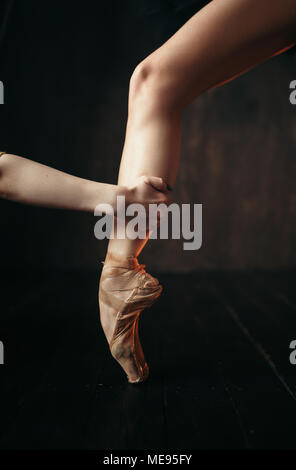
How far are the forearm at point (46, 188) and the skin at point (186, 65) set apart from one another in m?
0.08

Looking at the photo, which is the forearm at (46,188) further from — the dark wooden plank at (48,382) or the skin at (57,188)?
the dark wooden plank at (48,382)

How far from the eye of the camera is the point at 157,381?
2.42ft

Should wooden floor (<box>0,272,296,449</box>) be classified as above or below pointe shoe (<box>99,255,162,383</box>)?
below

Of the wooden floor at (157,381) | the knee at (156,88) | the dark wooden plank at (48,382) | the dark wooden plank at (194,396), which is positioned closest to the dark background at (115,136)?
the wooden floor at (157,381)

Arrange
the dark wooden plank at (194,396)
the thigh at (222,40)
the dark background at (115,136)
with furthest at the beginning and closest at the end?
the dark background at (115,136) → the thigh at (222,40) → the dark wooden plank at (194,396)

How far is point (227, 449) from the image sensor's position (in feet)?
1.69

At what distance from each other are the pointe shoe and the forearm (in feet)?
0.41

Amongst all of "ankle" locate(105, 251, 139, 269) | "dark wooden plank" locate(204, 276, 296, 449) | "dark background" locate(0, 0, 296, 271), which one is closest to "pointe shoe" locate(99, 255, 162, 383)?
"ankle" locate(105, 251, 139, 269)

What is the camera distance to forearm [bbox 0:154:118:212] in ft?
1.90

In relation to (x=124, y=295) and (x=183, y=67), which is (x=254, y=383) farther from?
(x=183, y=67)

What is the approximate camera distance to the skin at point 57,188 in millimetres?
580

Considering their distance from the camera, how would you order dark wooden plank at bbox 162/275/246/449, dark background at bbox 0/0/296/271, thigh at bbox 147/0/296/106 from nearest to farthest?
dark wooden plank at bbox 162/275/246/449, thigh at bbox 147/0/296/106, dark background at bbox 0/0/296/271

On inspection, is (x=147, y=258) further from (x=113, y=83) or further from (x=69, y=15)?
(x=69, y=15)

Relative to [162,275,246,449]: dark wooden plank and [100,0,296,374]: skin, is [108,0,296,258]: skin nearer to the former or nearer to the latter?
[100,0,296,374]: skin
